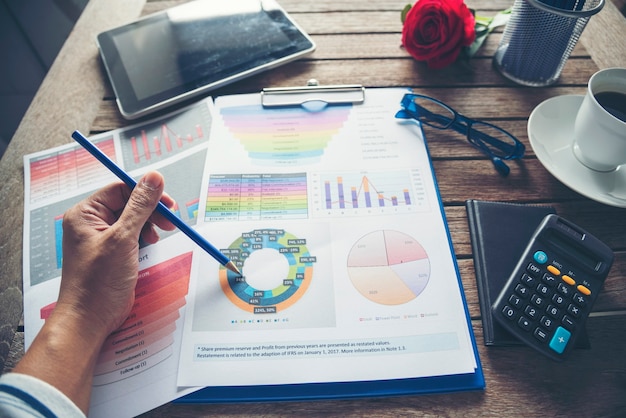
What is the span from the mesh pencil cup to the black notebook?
28 centimetres

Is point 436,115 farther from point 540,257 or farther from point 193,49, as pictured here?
point 193,49

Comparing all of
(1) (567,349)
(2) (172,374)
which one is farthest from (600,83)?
(2) (172,374)

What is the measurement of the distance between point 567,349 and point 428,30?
0.52m

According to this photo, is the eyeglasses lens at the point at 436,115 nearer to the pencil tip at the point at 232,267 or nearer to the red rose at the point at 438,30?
the red rose at the point at 438,30

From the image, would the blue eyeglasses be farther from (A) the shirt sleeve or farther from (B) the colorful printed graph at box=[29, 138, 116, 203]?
(A) the shirt sleeve

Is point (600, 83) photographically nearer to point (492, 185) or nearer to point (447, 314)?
point (492, 185)

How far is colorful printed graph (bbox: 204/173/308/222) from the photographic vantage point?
1.95ft

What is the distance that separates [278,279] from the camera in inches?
20.9

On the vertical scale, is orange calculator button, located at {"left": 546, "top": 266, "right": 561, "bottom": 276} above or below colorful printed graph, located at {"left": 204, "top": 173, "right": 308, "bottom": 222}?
above

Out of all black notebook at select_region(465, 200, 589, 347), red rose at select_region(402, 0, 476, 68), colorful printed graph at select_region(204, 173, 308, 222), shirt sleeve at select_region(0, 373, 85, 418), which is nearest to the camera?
shirt sleeve at select_region(0, 373, 85, 418)

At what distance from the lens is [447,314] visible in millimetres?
503

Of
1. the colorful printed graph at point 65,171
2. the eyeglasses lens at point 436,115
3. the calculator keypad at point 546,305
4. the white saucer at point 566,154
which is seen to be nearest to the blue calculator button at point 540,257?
the calculator keypad at point 546,305

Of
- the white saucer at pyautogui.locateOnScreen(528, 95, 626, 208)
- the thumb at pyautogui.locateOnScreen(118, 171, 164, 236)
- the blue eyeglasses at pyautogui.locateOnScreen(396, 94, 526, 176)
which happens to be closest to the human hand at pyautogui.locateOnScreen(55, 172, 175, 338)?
the thumb at pyautogui.locateOnScreen(118, 171, 164, 236)

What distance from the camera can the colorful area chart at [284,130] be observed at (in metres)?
0.66
